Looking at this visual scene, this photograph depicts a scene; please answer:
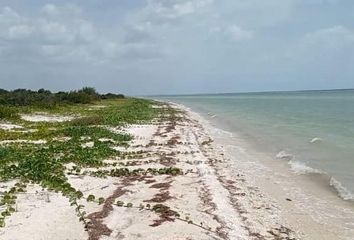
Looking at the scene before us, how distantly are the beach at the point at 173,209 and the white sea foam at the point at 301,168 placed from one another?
1.13m

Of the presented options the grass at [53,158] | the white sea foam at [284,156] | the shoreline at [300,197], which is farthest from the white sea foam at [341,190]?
the grass at [53,158]

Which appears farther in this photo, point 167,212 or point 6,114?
point 6,114

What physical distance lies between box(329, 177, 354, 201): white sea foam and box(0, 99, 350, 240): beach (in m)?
1.62

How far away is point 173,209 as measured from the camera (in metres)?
9.85

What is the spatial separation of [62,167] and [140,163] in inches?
115

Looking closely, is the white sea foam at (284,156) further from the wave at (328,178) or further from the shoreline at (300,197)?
the wave at (328,178)

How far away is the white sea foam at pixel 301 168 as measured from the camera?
52.4ft

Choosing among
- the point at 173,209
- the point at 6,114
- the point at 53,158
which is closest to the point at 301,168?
the point at 173,209

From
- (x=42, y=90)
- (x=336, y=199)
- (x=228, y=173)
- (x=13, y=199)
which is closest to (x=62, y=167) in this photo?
(x=13, y=199)

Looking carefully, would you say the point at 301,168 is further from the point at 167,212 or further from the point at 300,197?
the point at 167,212

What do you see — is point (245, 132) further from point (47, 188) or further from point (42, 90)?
point (42, 90)

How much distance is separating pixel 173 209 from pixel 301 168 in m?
8.22

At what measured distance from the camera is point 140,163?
16078mm

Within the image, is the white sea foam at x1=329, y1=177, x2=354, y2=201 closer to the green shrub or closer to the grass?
the grass
